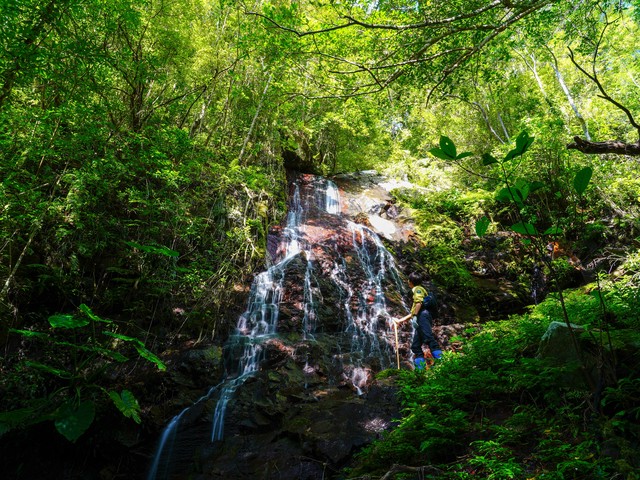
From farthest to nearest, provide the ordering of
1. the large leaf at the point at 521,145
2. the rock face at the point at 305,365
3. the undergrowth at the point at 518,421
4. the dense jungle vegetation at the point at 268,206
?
the rock face at the point at 305,365 < the dense jungle vegetation at the point at 268,206 < the undergrowth at the point at 518,421 < the large leaf at the point at 521,145

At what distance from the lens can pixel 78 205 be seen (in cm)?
584

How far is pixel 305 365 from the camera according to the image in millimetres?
7199

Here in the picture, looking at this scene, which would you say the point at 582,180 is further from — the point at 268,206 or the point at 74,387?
the point at 268,206

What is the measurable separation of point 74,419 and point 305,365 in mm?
4507

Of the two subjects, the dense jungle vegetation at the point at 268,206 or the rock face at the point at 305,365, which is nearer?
the dense jungle vegetation at the point at 268,206

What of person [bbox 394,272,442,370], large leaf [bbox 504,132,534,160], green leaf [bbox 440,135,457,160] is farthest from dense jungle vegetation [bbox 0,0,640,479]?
person [bbox 394,272,442,370]

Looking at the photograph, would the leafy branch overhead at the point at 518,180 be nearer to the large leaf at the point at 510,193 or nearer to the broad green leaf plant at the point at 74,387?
the large leaf at the point at 510,193

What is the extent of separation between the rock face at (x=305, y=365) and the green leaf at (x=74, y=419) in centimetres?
193

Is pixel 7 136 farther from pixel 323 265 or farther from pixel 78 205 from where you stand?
pixel 323 265

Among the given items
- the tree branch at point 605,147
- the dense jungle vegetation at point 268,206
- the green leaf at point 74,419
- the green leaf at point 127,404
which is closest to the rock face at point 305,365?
the dense jungle vegetation at point 268,206

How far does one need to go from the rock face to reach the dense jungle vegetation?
0.77 m

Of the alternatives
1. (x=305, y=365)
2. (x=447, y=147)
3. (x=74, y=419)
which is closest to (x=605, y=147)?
(x=447, y=147)

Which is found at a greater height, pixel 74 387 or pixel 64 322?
pixel 64 322

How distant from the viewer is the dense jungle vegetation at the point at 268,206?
2.59 m
